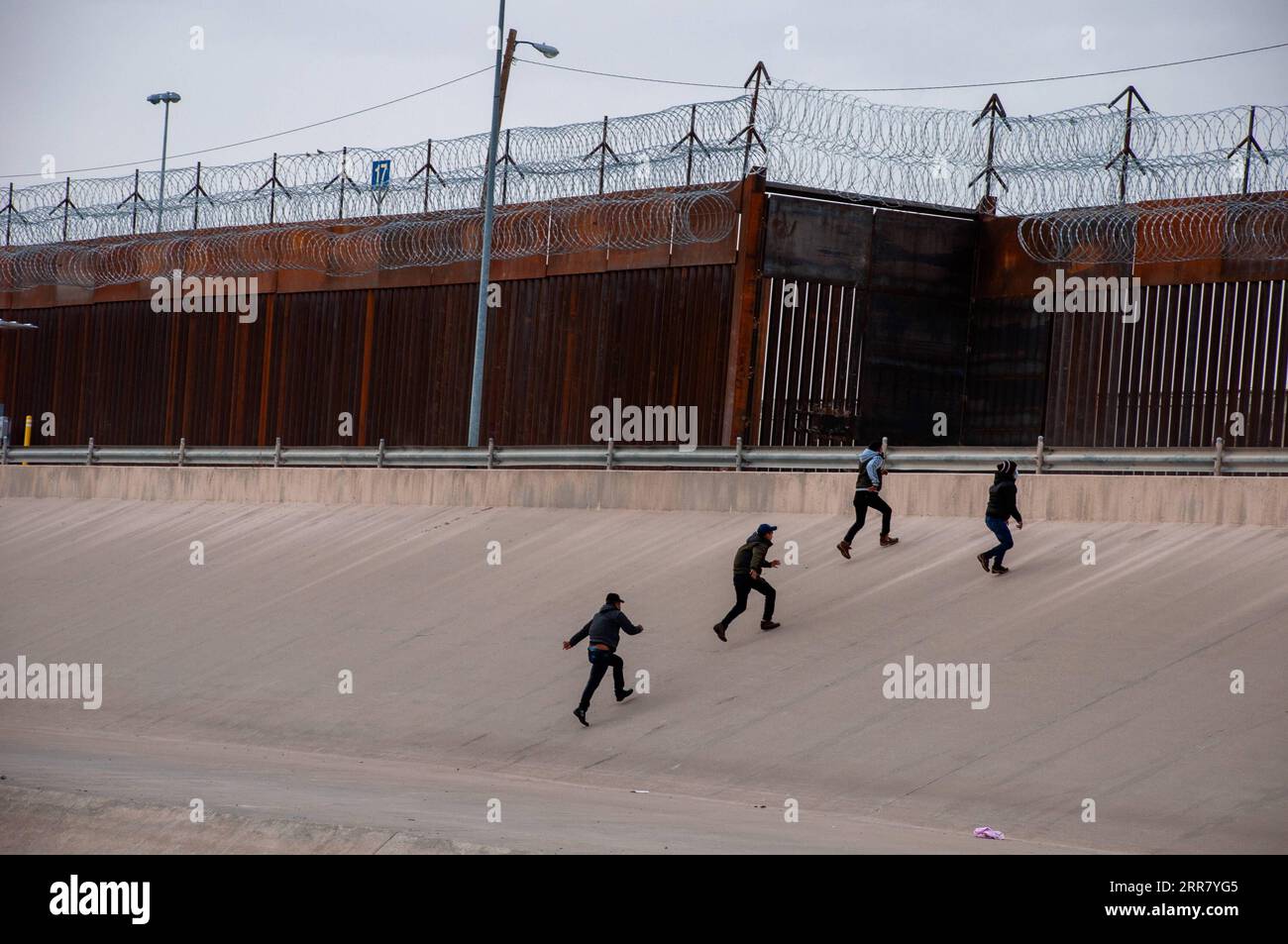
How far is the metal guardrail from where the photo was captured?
62.3ft

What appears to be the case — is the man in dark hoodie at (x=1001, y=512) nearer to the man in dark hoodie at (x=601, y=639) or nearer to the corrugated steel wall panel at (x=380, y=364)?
the man in dark hoodie at (x=601, y=639)

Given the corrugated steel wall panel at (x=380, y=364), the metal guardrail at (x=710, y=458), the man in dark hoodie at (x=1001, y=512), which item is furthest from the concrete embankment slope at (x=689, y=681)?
the corrugated steel wall panel at (x=380, y=364)

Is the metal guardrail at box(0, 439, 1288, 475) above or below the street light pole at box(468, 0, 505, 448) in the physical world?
below

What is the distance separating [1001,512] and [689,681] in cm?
347

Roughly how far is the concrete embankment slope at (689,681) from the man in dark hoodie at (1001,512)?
0.27m

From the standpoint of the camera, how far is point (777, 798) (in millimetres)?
14547

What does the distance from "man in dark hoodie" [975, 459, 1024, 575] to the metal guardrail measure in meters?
1.80

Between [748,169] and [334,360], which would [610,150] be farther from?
[334,360]

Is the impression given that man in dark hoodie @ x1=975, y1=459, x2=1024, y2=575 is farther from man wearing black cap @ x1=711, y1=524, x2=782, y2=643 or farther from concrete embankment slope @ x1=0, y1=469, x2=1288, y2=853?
man wearing black cap @ x1=711, y1=524, x2=782, y2=643

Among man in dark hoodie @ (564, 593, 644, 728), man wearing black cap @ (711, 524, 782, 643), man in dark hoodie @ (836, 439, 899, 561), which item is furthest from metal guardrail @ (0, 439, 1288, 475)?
man in dark hoodie @ (564, 593, 644, 728)

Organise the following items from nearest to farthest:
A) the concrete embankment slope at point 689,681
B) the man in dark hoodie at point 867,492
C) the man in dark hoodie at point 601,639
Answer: the concrete embankment slope at point 689,681 → the man in dark hoodie at point 601,639 → the man in dark hoodie at point 867,492

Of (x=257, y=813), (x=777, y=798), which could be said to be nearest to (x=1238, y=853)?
(x=777, y=798)

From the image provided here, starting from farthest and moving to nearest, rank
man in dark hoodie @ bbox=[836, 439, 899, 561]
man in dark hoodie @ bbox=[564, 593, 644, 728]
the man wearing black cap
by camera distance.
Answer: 1. man in dark hoodie @ bbox=[836, 439, 899, 561]
2. the man wearing black cap
3. man in dark hoodie @ bbox=[564, 593, 644, 728]

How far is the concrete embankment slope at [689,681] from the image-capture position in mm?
13242
